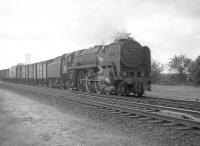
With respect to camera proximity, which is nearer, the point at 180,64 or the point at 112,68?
the point at 112,68

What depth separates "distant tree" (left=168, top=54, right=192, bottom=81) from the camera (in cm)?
6500

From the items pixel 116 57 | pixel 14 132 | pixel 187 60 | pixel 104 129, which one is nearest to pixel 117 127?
pixel 104 129

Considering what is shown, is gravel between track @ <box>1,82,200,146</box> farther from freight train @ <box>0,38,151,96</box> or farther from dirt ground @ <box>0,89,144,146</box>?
freight train @ <box>0,38,151,96</box>

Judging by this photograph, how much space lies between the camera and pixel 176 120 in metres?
7.02

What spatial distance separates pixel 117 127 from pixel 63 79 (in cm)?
1814

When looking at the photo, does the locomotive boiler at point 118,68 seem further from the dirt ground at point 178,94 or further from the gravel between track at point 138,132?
the gravel between track at point 138,132

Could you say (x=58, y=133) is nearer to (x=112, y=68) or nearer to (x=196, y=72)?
(x=112, y=68)

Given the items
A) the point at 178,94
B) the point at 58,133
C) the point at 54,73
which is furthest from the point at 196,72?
the point at 58,133

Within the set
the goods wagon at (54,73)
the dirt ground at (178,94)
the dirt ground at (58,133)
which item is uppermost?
the goods wagon at (54,73)

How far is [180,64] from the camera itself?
66.8 metres

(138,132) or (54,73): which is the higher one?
(54,73)

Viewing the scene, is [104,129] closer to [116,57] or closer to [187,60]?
[116,57]

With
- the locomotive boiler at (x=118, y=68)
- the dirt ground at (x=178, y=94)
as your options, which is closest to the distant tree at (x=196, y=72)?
the dirt ground at (x=178, y=94)

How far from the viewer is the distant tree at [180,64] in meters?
65.0
